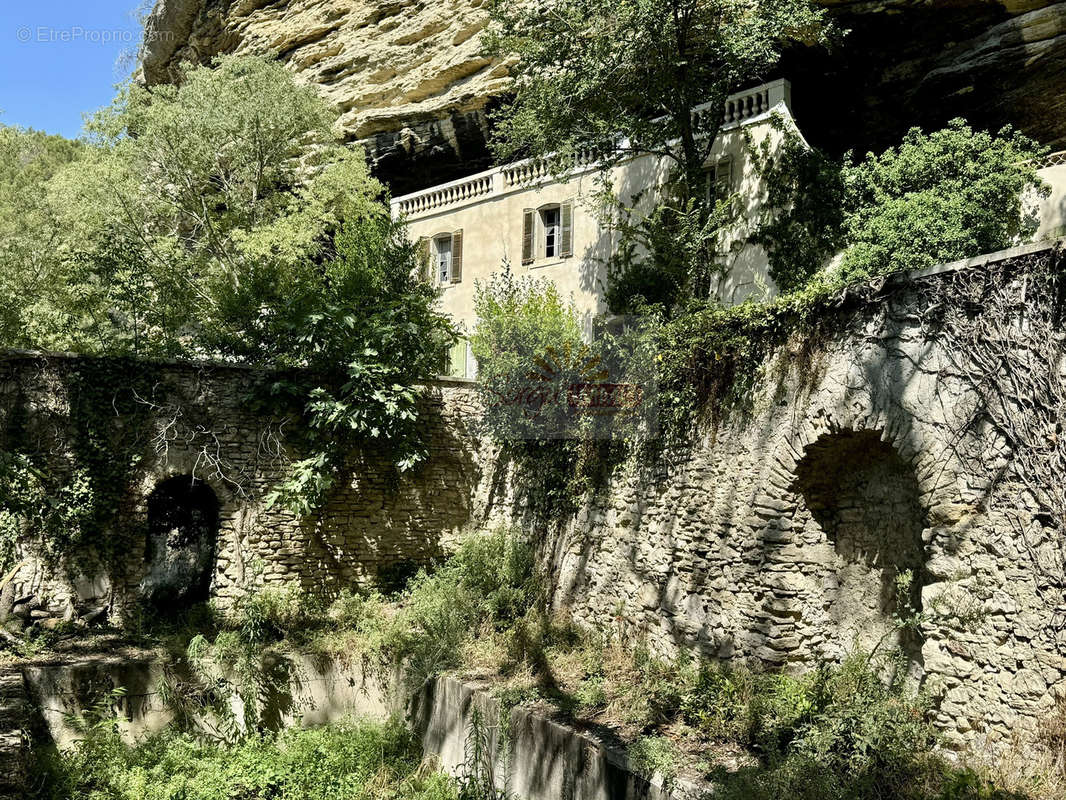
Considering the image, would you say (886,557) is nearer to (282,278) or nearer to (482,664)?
(482,664)

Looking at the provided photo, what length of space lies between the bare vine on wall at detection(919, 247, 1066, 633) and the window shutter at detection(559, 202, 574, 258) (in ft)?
41.6

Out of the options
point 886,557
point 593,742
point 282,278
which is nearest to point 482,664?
point 593,742

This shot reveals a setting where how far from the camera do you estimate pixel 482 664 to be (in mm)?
9914

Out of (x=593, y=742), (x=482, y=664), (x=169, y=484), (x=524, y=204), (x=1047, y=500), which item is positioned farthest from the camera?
(x=524, y=204)

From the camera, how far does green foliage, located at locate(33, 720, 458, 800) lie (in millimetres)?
8141

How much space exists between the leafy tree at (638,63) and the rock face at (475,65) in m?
1.53

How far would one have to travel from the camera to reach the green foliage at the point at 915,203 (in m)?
12.2

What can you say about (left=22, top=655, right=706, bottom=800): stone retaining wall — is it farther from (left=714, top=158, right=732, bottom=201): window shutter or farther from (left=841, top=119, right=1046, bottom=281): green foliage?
(left=714, top=158, right=732, bottom=201): window shutter

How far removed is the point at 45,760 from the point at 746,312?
898 cm

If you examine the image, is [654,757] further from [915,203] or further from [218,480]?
[915,203]

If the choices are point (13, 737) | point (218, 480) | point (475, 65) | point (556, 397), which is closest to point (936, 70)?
point (556, 397)

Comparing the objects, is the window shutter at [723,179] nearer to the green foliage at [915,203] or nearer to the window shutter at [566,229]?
the green foliage at [915,203]

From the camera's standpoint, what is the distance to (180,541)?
39.2ft

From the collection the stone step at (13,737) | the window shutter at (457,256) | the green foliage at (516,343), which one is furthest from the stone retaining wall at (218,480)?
the window shutter at (457,256)
